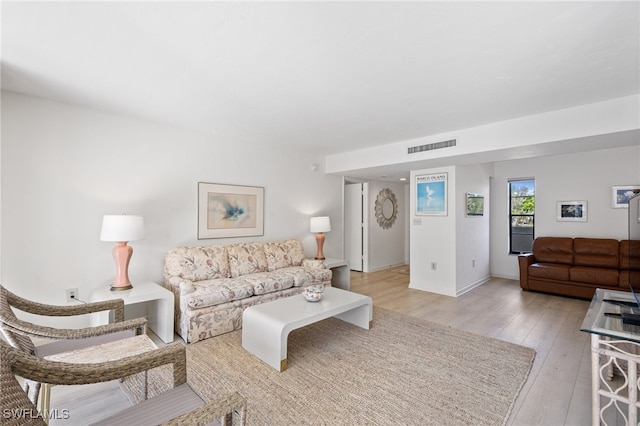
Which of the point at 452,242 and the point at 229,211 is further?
the point at 452,242

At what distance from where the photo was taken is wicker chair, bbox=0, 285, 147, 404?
149 cm

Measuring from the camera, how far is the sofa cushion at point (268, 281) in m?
3.35

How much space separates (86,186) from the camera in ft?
9.68

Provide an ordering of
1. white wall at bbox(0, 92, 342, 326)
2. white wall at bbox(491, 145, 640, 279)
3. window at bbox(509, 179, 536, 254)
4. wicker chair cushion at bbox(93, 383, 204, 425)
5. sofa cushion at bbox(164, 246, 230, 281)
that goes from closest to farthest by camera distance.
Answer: wicker chair cushion at bbox(93, 383, 204, 425)
white wall at bbox(0, 92, 342, 326)
sofa cushion at bbox(164, 246, 230, 281)
white wall at bbox(491, 145, 640, 279)
window at bbox(509, 179, 536, 254)

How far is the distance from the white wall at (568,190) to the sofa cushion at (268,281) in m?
4.55

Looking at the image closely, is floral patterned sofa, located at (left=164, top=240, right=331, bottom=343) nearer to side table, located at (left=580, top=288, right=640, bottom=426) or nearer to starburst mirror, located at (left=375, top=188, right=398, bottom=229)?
starburst mirror, located at (left=375, top=188, right=398, bottom=229)

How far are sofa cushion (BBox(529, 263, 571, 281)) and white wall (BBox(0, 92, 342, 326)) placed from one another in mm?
4870

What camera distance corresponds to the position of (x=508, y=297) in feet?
14.6

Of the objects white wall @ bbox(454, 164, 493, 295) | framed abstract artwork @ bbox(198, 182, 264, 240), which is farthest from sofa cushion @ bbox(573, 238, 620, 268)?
framed abstract artwork @ bbox(198, 182, 264, 240)

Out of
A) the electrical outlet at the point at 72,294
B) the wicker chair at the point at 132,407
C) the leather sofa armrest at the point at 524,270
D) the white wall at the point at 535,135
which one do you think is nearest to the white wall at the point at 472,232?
the leather sofa armrest at the point at 524,270

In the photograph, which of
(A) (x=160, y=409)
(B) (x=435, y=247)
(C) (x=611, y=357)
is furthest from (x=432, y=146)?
(A) (x=160, y=409)

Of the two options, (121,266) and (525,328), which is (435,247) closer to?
(525,328)

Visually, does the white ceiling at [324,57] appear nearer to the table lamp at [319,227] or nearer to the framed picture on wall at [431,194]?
the framed picture on wall at [431,194]

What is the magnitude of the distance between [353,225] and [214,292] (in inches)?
152
